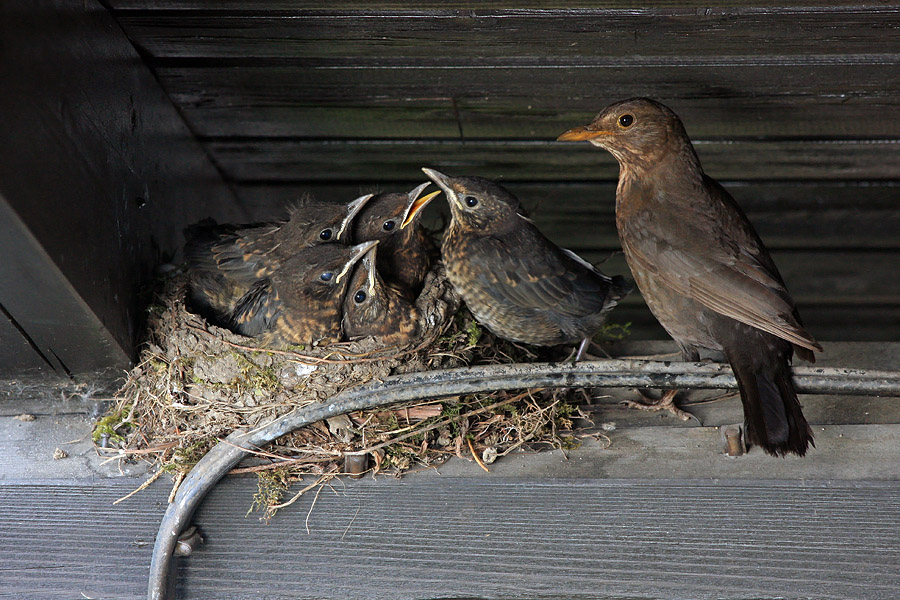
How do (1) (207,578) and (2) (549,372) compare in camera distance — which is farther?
(1) (207,578)

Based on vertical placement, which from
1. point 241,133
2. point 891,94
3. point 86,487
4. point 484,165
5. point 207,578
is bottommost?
point 207,578

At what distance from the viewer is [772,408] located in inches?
97.7

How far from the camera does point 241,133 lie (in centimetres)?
353

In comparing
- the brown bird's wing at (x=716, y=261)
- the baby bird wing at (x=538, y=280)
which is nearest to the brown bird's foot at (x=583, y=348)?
the baby bird wing at (x=538, y=280)

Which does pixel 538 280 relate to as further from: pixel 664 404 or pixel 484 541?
pixel 484 541

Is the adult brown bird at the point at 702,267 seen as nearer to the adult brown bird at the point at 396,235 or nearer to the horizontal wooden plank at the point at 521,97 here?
the horizontal wooden plank at the point at 521,97

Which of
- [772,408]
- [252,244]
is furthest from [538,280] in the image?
[252,244]

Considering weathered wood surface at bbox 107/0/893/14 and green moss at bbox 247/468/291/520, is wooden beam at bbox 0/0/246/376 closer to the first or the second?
weathered wood surface at bbox 107/0/893/14

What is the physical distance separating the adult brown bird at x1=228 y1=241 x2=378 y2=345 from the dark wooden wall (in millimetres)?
623

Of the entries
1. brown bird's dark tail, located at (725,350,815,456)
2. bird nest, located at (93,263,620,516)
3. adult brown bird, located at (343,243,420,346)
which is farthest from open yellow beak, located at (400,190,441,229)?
brown bird's dark tail, located at (725,350,815,456)

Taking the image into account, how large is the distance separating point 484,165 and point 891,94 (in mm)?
1717

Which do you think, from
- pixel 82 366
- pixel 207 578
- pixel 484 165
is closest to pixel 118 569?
pixel 207 578

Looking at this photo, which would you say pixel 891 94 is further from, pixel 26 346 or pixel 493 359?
pixel 26 346

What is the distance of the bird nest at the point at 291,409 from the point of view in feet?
8.79
